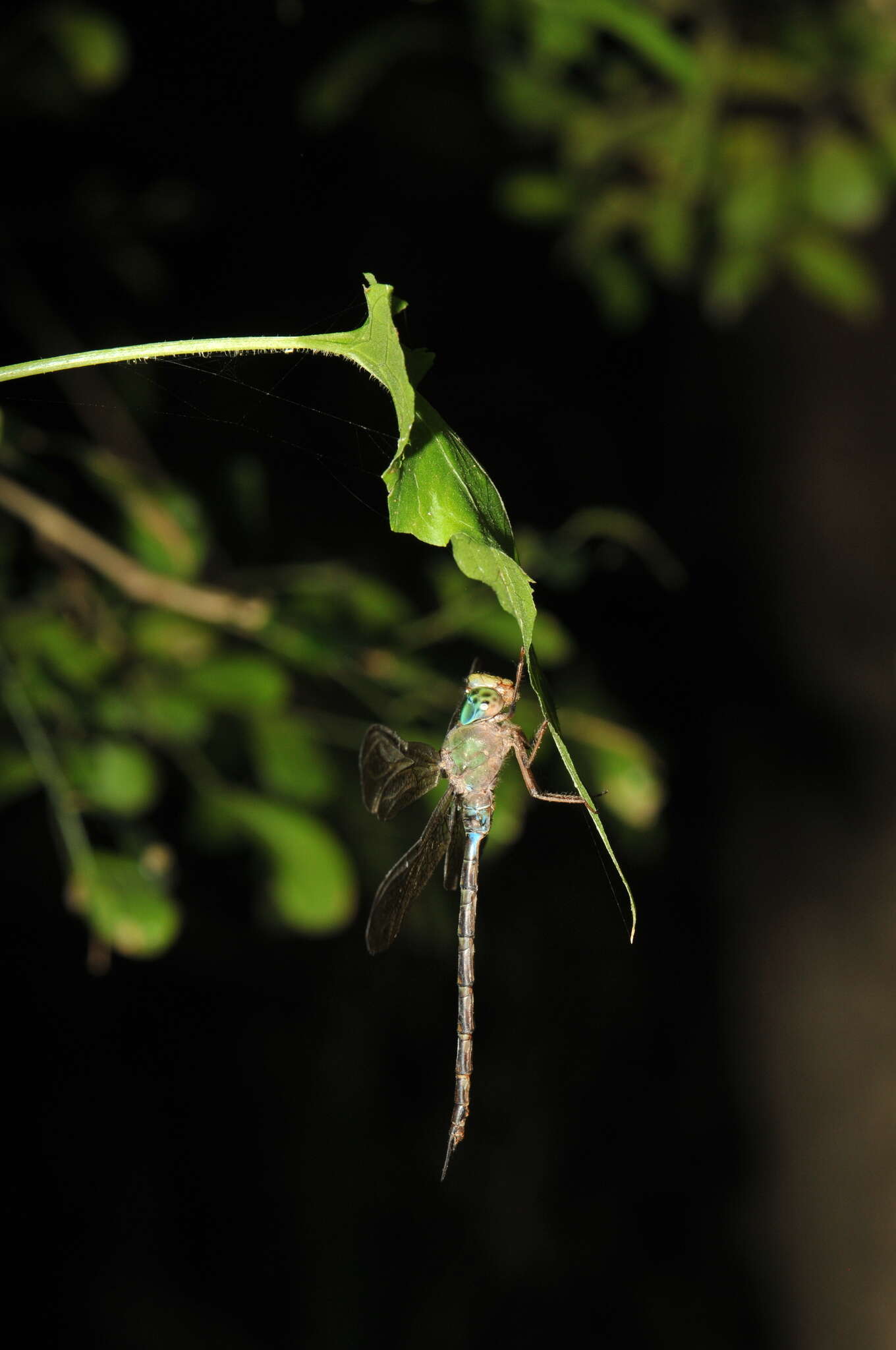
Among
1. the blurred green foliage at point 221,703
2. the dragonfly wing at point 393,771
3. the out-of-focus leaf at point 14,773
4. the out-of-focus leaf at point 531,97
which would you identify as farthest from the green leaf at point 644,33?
the out-of-focus leaf at point 14,773

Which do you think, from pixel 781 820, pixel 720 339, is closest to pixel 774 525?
pixel 720 339

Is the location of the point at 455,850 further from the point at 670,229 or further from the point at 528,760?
the point at 670,229

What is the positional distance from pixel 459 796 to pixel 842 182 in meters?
1.24

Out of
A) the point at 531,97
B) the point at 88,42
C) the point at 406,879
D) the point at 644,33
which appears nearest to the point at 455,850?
the point at 406,879

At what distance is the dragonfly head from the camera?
1.07 m

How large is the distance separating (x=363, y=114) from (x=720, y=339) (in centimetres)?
165

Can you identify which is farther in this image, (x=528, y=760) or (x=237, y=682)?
(x=237, y=682)

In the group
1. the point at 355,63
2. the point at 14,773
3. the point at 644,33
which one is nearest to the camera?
the point at 644,33

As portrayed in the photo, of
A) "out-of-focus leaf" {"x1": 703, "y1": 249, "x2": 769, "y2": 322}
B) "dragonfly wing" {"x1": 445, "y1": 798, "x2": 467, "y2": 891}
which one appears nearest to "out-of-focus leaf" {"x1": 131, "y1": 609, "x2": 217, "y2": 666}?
"dragonfly wing" {"x1": 445, "y1": 798, "x2": 467, "y2": 891}

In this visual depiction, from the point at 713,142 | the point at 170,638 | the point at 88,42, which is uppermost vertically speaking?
the point at 713,142

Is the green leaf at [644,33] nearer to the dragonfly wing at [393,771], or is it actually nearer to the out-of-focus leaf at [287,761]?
the dragonfly wing at [393,771]

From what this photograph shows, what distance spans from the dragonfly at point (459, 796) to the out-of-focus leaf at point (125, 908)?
226 mm

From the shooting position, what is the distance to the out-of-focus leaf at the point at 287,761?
55.0 inches

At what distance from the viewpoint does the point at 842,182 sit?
1.77m
